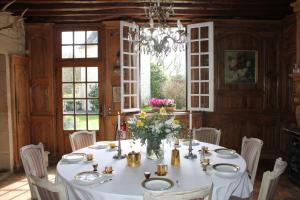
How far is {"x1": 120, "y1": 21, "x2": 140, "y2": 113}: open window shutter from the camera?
207 inches

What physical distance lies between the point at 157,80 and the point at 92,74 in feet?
9.97

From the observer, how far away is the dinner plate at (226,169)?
2313mm

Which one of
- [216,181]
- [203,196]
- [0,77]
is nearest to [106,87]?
[0,77]

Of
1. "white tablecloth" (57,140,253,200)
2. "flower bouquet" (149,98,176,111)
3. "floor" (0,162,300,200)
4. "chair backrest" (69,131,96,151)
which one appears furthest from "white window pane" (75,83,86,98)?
"white tablecloth" (57,140,253,200)

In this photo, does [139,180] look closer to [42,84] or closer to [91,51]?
[91,51]

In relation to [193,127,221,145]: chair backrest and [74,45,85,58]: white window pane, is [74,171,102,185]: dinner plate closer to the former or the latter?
[193,127,221,145]: chair backrest

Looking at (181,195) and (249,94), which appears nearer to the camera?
(181,195)

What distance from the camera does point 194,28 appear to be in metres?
5.54

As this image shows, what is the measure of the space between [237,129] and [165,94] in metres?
3.10

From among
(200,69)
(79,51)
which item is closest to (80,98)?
(79,51)

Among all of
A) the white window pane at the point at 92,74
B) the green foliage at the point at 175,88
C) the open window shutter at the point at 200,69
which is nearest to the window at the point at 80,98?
the white window pane at the point at 92,74

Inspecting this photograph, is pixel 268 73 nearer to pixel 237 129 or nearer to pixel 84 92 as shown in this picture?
pixel 237 129

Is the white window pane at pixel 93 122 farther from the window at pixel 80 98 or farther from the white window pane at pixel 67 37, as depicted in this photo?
the white window pane at pixel 67 37

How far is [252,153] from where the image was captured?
10.1 feet
